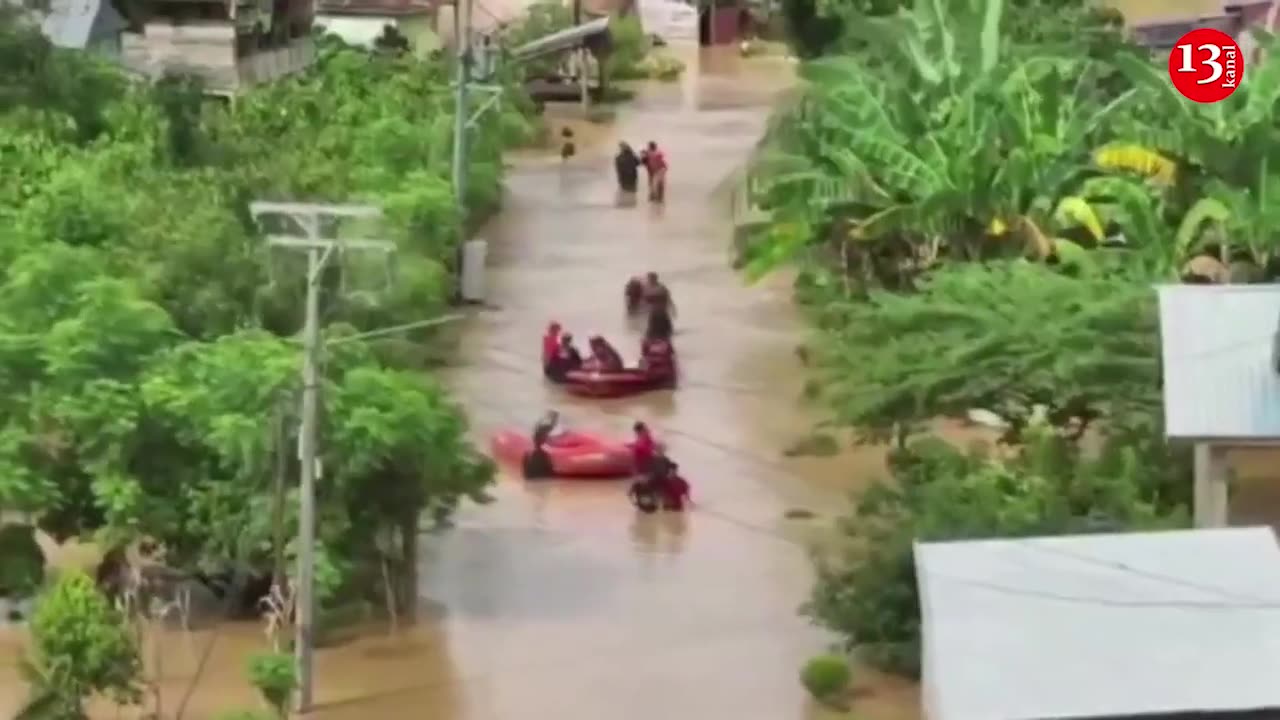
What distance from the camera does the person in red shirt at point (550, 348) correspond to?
25.1 metres

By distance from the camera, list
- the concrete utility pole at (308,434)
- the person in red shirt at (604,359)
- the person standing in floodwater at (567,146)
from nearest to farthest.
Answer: the concrete utility pole at (308,434) < the person in red shirt at (604,359) < the person standing in floodwater at (567,146)

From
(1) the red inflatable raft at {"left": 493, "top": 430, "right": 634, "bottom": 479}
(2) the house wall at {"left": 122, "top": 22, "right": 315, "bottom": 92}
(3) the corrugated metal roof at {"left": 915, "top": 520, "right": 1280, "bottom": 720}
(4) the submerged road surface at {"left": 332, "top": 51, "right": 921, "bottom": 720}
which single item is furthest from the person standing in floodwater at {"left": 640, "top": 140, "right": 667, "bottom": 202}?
(3) the corrugated metal roof at {"left": 915, "top": 520, "right": 1280, "bottom": 720}

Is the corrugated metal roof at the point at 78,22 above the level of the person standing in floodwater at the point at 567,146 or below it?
above

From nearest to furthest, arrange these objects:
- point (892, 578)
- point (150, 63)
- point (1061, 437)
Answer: point (892, 578) < point (1061, 437) < point (150, 63)

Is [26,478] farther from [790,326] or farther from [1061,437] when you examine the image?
[790,326]

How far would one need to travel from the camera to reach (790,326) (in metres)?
28.4

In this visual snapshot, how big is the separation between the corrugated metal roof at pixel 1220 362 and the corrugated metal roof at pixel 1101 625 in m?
1.51

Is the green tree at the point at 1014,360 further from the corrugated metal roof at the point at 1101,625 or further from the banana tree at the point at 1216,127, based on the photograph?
the corrugated metal roof at the point at 1101,625

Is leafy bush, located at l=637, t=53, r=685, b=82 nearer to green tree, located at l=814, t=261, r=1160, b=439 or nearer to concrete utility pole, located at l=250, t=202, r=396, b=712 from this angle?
green tree, located at l=814, t=261, r=1160, b=439

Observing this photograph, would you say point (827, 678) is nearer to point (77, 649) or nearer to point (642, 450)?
point (77, 649)

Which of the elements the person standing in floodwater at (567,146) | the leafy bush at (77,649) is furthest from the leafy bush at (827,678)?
the person standing in floodwater at (567,146)

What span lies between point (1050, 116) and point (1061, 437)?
22.0ft

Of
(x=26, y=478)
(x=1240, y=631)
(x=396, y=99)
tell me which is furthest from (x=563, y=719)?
(x=396, y=99)

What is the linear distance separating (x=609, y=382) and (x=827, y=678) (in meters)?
9.10
